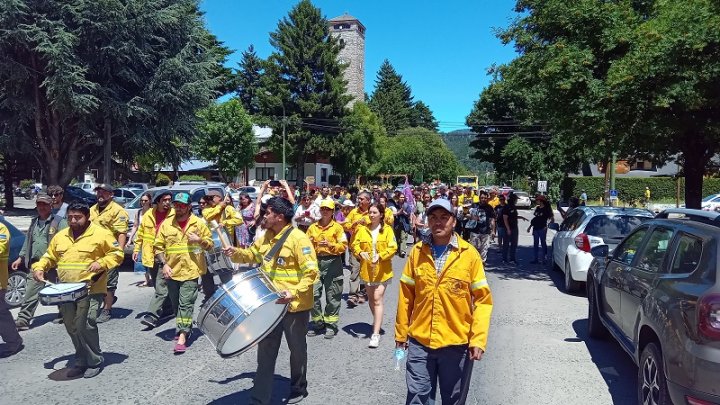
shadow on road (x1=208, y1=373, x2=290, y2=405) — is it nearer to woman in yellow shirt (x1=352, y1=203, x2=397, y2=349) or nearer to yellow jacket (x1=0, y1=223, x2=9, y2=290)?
woman in yellow shirt (x1=352, y1=203, x2=397, y2=349)

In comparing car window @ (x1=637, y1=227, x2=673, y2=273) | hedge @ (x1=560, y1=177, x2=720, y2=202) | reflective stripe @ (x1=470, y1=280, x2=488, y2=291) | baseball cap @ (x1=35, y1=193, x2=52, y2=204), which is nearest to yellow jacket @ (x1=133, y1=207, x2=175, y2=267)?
baseball cap @ (x1=35, y1=193, x2=52, y2=204)

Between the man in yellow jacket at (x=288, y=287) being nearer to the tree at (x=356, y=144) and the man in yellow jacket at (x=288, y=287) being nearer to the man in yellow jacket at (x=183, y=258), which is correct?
the man in yellow jacket at (x=183, y=258)

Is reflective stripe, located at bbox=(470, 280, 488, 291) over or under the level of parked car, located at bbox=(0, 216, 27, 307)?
over

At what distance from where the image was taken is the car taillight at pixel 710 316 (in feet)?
12.2

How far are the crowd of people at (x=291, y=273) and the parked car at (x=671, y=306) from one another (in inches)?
56.9

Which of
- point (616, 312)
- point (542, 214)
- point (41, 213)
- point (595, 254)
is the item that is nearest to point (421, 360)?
point (616, 312)

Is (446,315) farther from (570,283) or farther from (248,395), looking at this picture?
(570,283)

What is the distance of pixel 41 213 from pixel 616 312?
24.2 ft

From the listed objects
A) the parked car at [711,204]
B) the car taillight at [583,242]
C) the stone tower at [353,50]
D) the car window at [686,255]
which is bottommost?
the parked car at [711,204]

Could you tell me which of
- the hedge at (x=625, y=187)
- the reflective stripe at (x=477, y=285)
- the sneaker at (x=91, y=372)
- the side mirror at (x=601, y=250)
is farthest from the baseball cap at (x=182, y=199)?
the hedge at (x=625, y=187)

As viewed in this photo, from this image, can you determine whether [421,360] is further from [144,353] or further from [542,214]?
[542,214]

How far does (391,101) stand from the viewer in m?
98.1

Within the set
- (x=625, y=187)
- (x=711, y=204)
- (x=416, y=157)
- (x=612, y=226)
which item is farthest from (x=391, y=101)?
(x=612, y=226)

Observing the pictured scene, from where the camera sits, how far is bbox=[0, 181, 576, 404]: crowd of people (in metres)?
3.74
